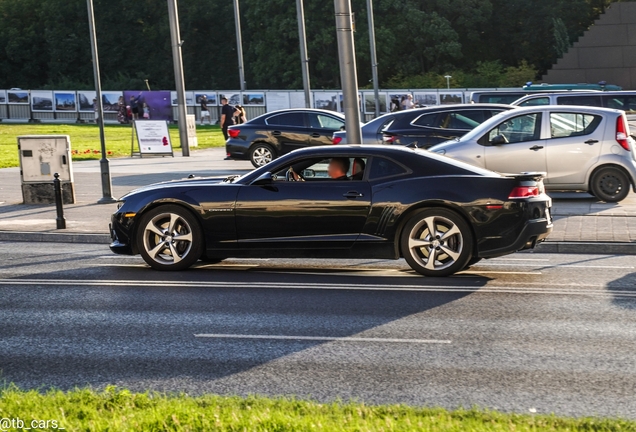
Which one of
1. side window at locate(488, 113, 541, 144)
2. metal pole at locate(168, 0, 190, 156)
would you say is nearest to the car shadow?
side window at locate(488, 113, 541, 144)

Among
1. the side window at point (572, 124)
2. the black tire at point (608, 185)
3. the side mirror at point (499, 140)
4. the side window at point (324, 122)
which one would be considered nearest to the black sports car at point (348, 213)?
the side mirror at point (499, 140)

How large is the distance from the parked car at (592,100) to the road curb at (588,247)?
10970 mm

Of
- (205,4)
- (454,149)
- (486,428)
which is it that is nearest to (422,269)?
(486,428)

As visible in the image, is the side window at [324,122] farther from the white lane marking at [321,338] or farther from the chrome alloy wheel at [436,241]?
the white lane marking at [321,338]

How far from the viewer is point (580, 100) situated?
24375mm

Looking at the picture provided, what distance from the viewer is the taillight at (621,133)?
18.1 m

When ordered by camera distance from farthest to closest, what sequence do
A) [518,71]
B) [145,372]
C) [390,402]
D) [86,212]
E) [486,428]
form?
[518,71] < [86,212] < [145,372] < [390,402] < [486,428]

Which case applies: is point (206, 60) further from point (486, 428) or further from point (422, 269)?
point (486, 428)

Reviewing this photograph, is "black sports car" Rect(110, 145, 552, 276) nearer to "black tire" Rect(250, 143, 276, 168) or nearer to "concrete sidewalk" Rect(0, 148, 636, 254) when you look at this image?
"concrete sidewalk" Rect(0, 148, 636, 254)

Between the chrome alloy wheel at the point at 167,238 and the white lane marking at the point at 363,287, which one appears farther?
the chrome alloy wheel at the point at 167,238

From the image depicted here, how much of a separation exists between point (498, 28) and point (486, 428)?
74.2m

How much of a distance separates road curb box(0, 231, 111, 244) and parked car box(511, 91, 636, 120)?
12.7m

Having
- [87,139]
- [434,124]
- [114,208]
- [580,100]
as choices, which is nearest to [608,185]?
[434,124]

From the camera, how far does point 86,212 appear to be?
18.1m
